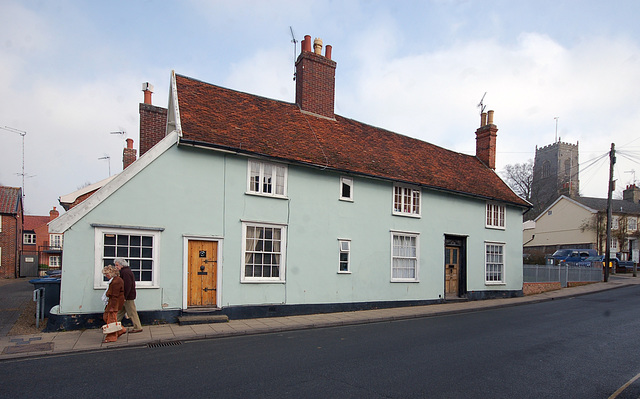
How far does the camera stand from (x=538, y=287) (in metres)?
23.8

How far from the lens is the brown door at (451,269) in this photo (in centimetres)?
1906

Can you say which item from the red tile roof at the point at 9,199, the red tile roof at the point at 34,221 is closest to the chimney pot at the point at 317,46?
the red tile roof at the point at 9,199

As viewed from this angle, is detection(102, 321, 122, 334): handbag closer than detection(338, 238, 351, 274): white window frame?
Yes

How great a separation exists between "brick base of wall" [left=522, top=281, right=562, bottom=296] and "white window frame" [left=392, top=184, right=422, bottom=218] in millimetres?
9451

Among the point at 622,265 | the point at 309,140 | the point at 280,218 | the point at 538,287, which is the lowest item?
the point at 538,287

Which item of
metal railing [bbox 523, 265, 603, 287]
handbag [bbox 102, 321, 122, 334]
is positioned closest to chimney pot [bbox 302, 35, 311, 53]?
handbag [bbox 102, 321, 122, 334]

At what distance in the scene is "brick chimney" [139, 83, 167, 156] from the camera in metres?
16.8

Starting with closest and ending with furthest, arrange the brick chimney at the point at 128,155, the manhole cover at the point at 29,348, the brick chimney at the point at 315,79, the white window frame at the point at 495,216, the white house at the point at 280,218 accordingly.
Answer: the manhole cover at the point at 29,348 < the white house at the point at 280,218 < the brick chimney at the point at 315,79 < the white window frame at the point at 495,216 < the brick chimney at the point at 128,155

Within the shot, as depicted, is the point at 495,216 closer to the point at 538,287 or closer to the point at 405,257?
the point at 538,287

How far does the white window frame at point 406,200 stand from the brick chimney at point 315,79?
4.46 meters

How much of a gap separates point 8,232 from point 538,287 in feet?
129

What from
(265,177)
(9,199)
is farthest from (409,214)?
(9,199)

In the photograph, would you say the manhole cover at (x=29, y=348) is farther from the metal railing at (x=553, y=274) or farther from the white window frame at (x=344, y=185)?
the metal railing at (x=553, y=274)

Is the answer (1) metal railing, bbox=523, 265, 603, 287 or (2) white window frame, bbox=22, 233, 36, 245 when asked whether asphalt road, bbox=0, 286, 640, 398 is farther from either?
(2) white window frame, bbox=22, 233, 36, 245
